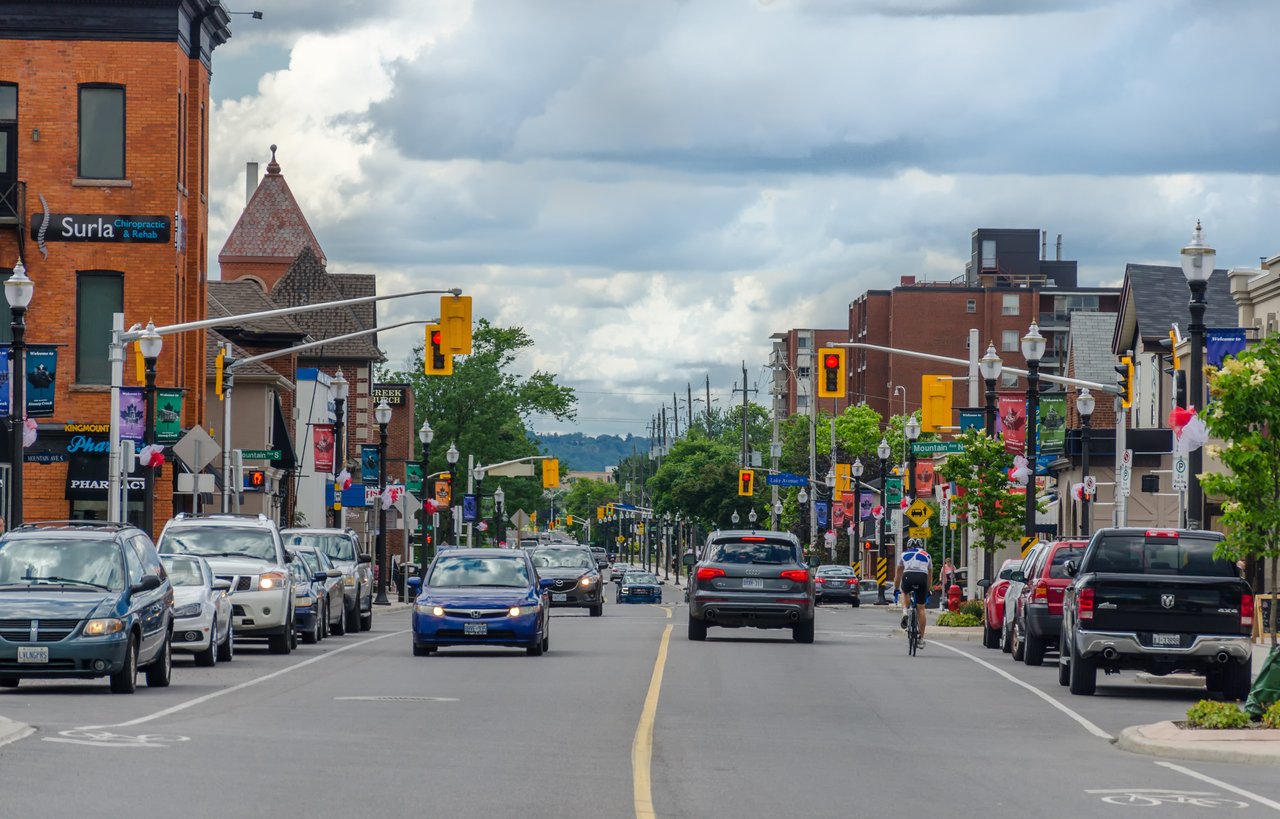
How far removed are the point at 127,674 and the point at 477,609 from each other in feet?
27.5

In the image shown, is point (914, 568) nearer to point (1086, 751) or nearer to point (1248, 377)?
point (1248, 377)

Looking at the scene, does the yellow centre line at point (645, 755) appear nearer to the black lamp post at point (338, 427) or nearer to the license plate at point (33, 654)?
the license plate at point (33, 654)

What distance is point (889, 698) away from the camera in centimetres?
2339

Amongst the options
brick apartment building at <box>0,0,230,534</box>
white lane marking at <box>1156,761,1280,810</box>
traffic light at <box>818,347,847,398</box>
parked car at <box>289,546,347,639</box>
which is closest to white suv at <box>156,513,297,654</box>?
parked car at <box>289,546,347,639</box>

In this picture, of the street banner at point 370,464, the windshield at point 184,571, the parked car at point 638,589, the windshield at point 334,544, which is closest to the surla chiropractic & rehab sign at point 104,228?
the windshield at point 334,544

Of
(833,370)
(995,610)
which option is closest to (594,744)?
(995,610)

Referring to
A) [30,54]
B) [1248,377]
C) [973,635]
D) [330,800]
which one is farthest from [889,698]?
[30,54]

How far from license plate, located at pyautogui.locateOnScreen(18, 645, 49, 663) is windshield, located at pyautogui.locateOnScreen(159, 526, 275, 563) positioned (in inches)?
391

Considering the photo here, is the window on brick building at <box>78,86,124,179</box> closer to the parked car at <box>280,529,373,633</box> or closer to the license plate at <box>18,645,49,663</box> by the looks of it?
the parked car at <box>280,529,373,633</box>

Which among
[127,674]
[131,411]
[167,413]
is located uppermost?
[167,413]

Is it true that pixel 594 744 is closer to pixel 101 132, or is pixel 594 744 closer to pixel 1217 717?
pixel 1217 717

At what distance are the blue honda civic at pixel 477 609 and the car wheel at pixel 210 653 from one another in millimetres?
3137

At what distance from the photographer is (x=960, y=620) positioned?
45.7 metres

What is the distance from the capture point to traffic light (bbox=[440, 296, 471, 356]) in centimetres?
3778
